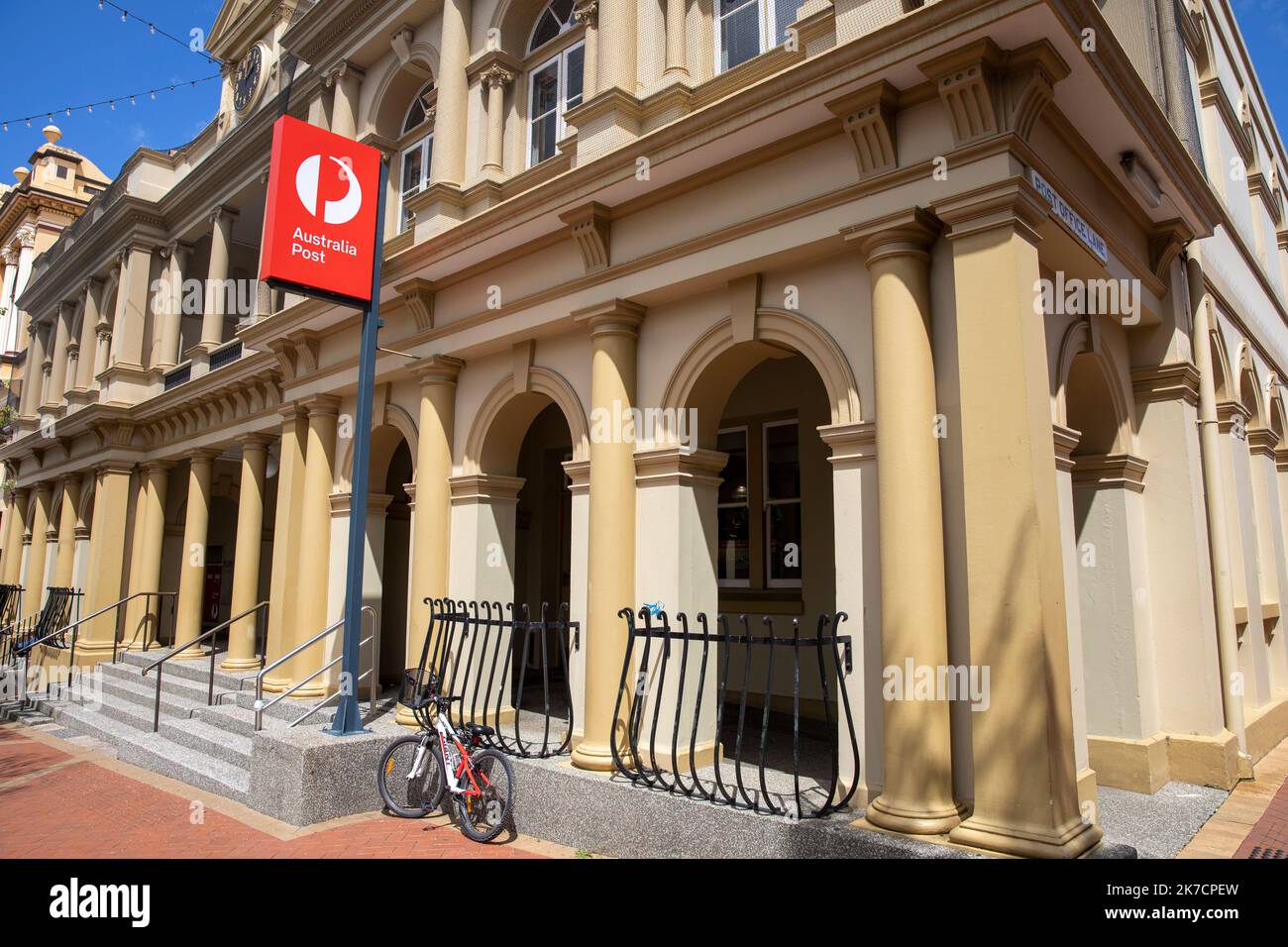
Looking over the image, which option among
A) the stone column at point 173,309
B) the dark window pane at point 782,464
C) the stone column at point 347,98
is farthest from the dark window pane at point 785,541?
the stone column at point 173,309

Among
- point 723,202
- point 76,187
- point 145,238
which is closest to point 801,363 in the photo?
point 723,202

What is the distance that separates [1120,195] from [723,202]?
3.42m

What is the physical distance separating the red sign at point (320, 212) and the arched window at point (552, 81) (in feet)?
5.93

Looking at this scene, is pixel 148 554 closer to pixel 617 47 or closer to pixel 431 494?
pixel 431 494

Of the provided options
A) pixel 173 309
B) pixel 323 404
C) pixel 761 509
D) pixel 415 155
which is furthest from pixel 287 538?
pixel 173 309

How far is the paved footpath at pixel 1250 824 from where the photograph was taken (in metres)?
5.67

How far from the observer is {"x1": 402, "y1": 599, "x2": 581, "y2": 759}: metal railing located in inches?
276

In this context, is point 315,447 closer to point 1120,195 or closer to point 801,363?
point 801,363

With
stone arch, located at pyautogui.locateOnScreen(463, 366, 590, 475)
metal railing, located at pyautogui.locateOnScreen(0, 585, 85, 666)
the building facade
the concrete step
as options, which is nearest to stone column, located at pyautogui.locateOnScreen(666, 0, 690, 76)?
the building facade

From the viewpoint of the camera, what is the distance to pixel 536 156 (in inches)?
369

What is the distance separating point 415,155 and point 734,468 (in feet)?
19.9

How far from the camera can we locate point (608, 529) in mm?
7133

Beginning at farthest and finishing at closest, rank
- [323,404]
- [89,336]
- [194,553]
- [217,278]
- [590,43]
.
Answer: [89,336], [217,278], [194,553], [323,404], [590,43]

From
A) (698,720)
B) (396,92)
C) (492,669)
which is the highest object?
(396,92)
